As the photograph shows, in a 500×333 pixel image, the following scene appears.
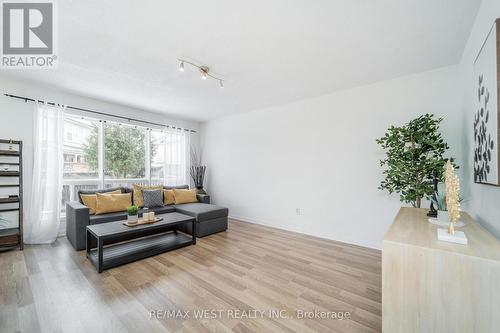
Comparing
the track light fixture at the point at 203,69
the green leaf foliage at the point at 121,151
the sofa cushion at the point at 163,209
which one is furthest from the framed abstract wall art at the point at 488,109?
the green leaf foliage at the point at 121,151

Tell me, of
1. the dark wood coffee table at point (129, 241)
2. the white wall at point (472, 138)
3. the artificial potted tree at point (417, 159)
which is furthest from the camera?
the dark wood coffee table at point (129, 241)

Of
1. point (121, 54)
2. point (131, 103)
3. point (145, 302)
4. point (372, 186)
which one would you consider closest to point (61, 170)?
point (131, 103)

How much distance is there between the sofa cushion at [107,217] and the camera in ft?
9.86

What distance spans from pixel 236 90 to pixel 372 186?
102 inches

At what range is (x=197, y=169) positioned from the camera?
529cm

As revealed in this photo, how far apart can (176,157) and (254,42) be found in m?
3.61

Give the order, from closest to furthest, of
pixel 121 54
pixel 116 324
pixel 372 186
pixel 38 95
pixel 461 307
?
Answer: pixel 461 307 → pixel 116 324 → pixel 121 54 → pixel 372 186 → pixel 38 95

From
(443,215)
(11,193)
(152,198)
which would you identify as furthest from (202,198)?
(443,215)

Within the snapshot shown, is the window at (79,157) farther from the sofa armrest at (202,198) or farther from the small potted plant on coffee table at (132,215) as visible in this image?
the sofa armrest at (202,198)

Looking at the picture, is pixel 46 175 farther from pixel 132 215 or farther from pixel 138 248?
pixel 138 248

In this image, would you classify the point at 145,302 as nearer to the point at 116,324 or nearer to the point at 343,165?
the point at 116,324

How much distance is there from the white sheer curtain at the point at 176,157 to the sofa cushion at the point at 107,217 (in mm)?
1669

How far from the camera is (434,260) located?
1021 mm

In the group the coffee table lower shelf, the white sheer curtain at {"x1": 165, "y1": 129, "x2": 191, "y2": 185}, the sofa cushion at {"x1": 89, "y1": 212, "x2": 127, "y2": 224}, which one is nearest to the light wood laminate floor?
the coffee table lower shelf
